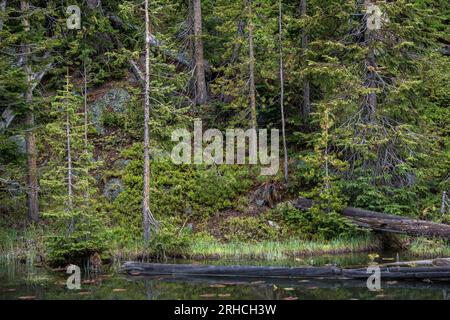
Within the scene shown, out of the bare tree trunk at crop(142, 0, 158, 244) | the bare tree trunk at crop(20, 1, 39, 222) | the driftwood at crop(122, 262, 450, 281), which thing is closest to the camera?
the driftwood at crop(122, 262, 450, 281)

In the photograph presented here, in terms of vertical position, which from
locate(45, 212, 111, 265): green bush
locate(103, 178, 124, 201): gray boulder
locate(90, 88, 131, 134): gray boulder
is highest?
locate(90, 88, 131, 134): gray boulder

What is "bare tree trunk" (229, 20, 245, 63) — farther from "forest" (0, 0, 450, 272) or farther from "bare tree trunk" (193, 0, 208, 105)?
"bare tree trunk" (193, 0, 208, 105)

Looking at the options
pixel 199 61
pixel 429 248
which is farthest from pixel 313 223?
pixel 199 61

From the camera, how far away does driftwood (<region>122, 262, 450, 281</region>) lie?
484 inches

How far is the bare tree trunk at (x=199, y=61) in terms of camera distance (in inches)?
930

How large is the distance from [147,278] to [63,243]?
128 inches

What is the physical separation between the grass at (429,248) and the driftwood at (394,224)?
1.32 ft

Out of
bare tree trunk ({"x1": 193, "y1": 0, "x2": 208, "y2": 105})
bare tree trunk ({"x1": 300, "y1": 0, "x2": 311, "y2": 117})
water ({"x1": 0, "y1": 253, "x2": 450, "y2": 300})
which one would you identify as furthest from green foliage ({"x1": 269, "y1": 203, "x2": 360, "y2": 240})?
bare tree trunk ({"x1": 193, "y1": 0, "x2": 208, "y2": 105})

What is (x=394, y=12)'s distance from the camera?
18.5 metres

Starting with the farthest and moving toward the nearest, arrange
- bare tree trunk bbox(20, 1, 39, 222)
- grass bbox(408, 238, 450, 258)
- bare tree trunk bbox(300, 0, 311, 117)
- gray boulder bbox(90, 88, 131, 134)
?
gray boulder bbox(90, 88, 131, 134), bare tree trunk bbox(300, 0, 311, 117), bare tree trunk bbox(20, 1, 39, 222), grass bbox(408, 238, 450, 258)

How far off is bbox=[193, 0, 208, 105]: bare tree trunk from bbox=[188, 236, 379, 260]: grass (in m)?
7.93
